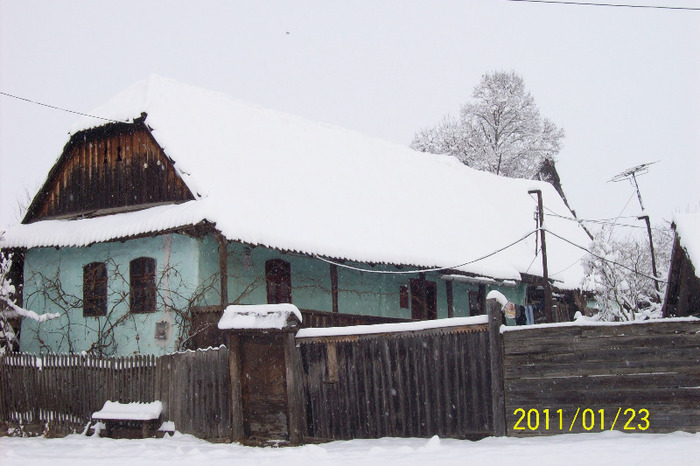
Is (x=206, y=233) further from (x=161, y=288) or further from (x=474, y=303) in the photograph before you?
(x=474, y=303)

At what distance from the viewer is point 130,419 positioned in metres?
14.0

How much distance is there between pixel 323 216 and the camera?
2062cm

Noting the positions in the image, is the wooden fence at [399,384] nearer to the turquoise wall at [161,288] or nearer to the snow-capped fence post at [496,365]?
the snow-capped fence post at [496,365]

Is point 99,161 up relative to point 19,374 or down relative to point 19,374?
up

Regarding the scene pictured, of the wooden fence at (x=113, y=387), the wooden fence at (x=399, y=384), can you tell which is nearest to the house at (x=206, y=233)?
the wooden fence at (x=113, y=387)

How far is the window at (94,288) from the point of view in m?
19.6

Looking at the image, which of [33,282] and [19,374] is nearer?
[19,374]

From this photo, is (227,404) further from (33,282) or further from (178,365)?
(33,282)

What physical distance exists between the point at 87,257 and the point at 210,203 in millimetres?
4788

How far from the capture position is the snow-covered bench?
14016 mm

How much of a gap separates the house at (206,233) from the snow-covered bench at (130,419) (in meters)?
2.62

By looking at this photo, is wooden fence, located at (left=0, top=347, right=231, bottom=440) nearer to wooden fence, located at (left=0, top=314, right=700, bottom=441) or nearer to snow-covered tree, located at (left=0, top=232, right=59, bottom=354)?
wooden fence, located at (left=0, top=314, right=700, bottom=441)

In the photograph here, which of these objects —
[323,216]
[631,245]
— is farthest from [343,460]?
[631,245]

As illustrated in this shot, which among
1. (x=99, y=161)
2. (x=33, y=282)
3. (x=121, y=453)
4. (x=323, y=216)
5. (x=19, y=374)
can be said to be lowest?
(x=121, y=453)
